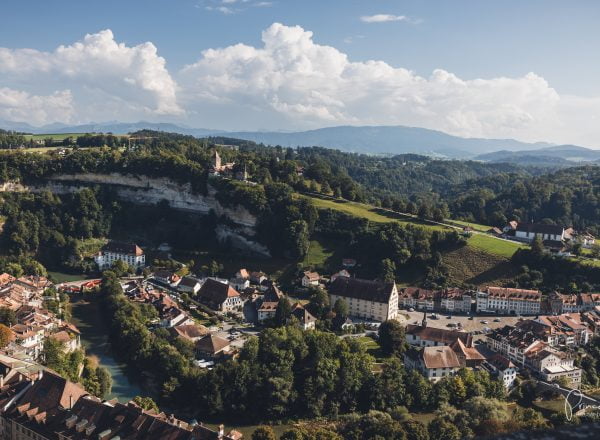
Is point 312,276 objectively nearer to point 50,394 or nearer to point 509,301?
point 509,301

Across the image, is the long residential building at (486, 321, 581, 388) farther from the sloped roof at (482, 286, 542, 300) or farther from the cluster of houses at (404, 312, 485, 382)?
the sloped roof at (482, 286, 542, 300)

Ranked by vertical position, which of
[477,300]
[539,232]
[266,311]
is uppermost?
[539,232]

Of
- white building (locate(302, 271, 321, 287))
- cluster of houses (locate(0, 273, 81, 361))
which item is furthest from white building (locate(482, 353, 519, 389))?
cluster of houses (locate(0, 273, 81, 361))

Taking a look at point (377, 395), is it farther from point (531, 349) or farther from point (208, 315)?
point (208, 315)

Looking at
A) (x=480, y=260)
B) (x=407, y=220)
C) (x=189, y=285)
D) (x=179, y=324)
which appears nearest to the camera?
(x=179, y=324)

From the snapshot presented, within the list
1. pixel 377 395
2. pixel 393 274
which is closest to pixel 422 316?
pixel 393 274

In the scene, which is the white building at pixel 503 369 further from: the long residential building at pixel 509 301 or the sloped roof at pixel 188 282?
the sloped roof at pixel 188 282

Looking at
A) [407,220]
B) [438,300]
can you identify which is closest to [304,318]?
[438,300]
